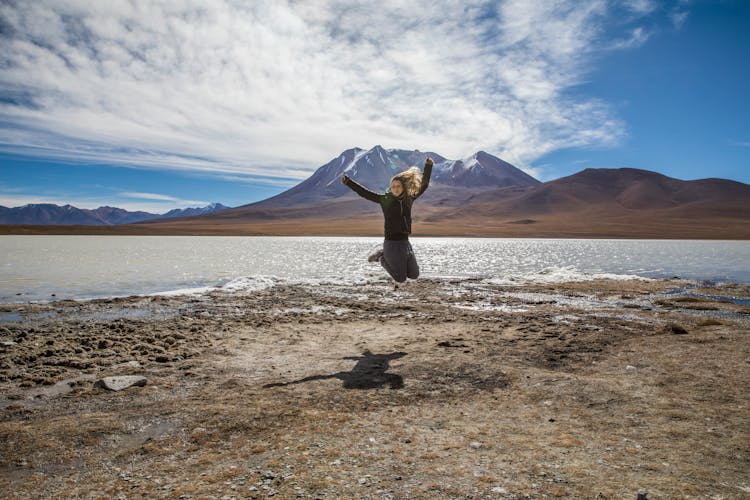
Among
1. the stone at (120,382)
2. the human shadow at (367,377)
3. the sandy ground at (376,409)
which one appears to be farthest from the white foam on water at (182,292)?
the human shadow at (367,377)

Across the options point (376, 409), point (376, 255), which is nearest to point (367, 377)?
point (376, 409)

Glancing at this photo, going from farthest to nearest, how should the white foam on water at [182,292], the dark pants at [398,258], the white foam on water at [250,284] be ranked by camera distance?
the white foam on water at [250,284]
the white foam on water at [182,292]
the dark pants at [398,258]

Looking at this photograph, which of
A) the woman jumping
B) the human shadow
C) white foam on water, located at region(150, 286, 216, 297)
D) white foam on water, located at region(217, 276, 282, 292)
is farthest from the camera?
white foam on water, located at region(217, 276, 282, 292)

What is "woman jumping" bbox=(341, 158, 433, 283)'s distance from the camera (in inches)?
307

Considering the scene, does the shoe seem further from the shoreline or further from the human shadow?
the shoreline

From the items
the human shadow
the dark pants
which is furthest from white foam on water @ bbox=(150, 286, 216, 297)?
the dark pants

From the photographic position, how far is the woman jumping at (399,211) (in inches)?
307

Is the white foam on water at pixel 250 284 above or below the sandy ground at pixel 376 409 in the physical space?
below

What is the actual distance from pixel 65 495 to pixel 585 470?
4.48 metres

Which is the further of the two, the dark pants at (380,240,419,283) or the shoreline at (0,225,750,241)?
the shoreline at (0,225,750,241)

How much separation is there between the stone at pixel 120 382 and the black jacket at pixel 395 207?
180 inches

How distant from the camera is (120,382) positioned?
652cm

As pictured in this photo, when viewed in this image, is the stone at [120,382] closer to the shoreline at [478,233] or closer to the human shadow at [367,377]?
the human shadow at [367,377]

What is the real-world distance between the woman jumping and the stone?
447cm
